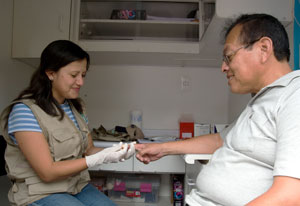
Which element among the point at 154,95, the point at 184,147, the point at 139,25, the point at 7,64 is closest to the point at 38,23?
the point at 7,64

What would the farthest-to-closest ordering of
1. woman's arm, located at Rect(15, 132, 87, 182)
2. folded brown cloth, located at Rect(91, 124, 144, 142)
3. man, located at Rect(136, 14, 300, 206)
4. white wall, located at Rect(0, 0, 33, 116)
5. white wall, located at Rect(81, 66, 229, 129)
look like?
white wall, located at Rect(81, 66, 229, 129) → folded brown cloth, located at Rect(91, 124, 144, 142) → white wall, located at Rect(0, 0, 33, 116) → woman's arm, located at Rect(15, 132, 87, 182) → man, located at Rect(136, 14, 300, 206)

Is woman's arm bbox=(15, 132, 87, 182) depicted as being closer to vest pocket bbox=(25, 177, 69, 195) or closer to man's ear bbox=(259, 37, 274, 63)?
vest pocket bbox=(25, 177, 69, 195)

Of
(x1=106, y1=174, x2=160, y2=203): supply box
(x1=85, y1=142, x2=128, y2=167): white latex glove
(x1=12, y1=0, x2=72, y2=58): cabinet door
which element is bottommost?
(x1=106, y1=174, x2=160, y2=203): supply box

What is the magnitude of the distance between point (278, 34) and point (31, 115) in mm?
915

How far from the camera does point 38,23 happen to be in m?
1.88

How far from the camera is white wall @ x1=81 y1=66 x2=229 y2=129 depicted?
2254mm

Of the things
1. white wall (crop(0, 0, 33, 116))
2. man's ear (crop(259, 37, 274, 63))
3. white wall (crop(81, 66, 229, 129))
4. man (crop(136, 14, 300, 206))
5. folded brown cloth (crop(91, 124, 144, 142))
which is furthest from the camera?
white wall (crop(81, 66, 229, 129))

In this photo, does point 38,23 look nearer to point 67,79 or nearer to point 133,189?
point 67,79

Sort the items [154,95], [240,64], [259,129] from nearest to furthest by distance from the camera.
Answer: [259,129], [240,64], [154,95]

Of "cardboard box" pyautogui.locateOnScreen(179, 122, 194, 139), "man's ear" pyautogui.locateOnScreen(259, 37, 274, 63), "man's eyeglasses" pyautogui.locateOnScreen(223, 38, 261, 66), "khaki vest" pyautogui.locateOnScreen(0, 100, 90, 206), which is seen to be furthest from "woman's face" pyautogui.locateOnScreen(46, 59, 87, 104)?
"cardboard box" pyautogui.locateOnScreen(179, 122, 194, 139)

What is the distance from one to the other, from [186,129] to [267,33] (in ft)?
4.74

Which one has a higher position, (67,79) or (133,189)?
(67,79)

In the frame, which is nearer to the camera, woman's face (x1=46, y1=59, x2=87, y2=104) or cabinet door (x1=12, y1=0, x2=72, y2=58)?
woman's face (x1=46, y1=59, x2=87, y2=104)

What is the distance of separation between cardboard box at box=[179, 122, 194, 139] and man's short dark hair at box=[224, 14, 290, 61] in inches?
55.1
